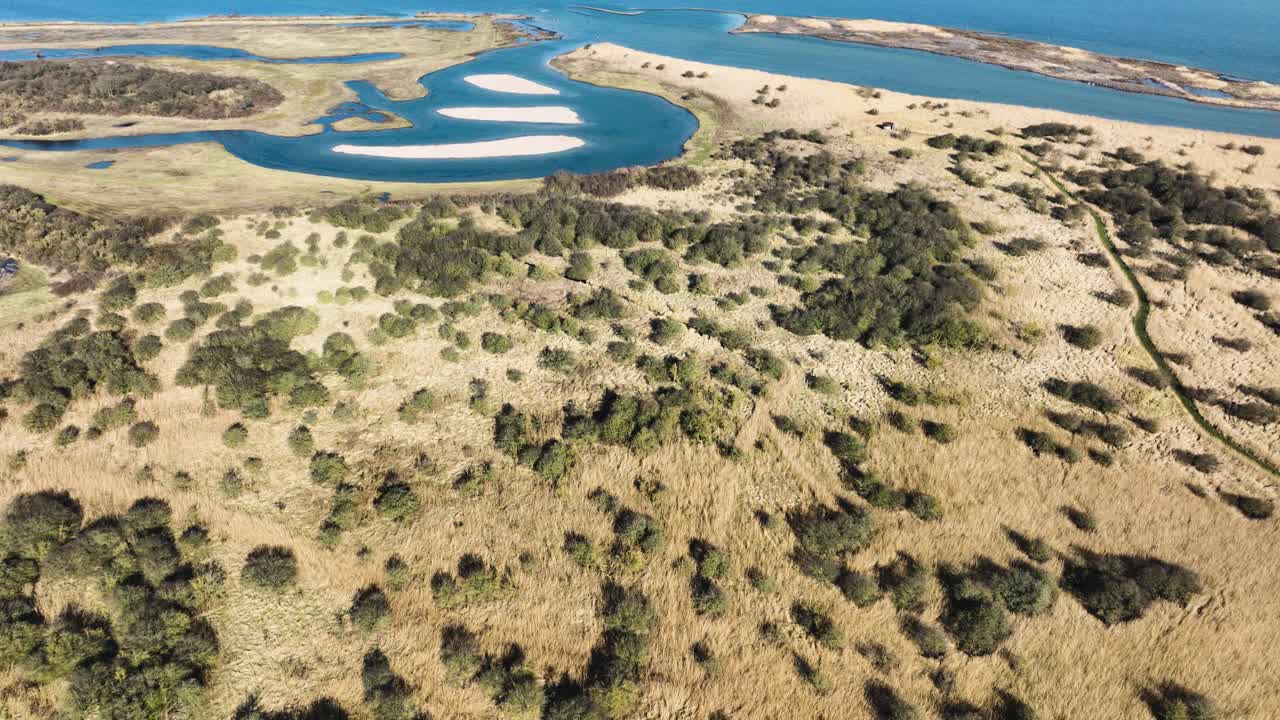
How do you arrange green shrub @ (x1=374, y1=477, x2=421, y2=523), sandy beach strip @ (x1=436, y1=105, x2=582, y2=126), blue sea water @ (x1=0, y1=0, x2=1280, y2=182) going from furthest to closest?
sandy beach strip @ (x1=436, y1=105, x2=582, y2=126), blue sea water @ (x1=0, y1=0, x2=1280, y2=182), green shrub @ (x1=374, y1=477, x2=421, y2=523)

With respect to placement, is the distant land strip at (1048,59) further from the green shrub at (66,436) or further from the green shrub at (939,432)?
the green shrub at (66,436)

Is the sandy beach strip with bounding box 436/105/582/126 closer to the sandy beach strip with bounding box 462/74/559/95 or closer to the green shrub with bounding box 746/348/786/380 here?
the sandy beach strip with bounding box 462/74/559/95

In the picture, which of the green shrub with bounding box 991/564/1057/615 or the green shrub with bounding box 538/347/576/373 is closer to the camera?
the green shrub with bounding box 991/564/1057/615

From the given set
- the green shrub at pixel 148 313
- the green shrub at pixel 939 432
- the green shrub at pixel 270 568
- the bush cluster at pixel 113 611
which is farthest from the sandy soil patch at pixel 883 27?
the bush cluster at pixel 113 611

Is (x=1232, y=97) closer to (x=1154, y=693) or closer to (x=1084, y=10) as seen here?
(x=1154, y=693)

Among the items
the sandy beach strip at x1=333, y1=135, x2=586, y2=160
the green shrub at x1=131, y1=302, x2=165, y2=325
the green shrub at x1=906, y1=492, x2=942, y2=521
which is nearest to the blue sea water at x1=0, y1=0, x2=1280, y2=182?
the sandy beach strip at x1=333, y1=135, x2=586, y2=160

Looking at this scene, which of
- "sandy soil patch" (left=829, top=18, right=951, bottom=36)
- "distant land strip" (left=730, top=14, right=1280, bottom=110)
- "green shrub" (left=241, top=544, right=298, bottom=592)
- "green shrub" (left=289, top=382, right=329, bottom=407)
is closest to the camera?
"green shrub" (left=241, top=544, right=298, bottom=592)

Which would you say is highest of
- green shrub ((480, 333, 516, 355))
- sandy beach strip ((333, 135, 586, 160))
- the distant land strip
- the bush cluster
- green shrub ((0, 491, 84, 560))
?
the distant land strip
